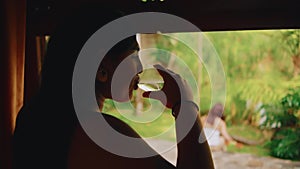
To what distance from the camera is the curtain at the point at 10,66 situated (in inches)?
42.1

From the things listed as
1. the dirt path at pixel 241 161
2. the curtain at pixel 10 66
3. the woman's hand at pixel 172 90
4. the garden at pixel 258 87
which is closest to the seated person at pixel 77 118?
the woman's hand at pixel 172 90

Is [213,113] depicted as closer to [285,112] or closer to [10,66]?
[285,112]

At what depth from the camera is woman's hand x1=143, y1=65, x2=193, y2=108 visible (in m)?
0.72

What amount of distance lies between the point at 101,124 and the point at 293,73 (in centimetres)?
136

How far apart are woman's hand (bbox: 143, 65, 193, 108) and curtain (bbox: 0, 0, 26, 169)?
55cm

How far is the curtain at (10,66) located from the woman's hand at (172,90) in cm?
55

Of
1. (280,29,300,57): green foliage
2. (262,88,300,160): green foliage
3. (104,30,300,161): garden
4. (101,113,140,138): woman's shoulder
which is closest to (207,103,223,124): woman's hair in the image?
(104,30,300,161): garden

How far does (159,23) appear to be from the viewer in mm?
1097

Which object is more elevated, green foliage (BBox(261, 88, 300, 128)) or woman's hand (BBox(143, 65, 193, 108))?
woman's hand (BBox(143, 65, 193, 108))

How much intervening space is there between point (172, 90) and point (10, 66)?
587 millimetres

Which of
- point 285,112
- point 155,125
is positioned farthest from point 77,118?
point 285,112

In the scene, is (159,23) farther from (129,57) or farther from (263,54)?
(263,54)

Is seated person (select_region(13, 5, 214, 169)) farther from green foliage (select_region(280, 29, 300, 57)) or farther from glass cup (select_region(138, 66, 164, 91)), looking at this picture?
green foliage (select_region(280, 29, 300, 57))

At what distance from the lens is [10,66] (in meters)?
1.08
